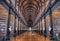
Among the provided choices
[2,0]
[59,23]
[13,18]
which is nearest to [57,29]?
[59,23]

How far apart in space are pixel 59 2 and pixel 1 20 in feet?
24.0

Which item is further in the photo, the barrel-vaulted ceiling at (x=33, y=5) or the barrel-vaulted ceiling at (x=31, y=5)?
the barrel-vaulted ceiling at (x=31, y=5)

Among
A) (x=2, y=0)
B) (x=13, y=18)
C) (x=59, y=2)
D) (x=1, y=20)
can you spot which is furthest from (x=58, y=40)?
(x=13, y=18)

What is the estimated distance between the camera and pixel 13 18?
16.4 m

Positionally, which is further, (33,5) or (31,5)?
(33,5)

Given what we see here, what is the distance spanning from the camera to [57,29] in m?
14.2

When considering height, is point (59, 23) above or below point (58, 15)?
below

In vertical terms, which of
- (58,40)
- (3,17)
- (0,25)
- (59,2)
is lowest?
(58,40)

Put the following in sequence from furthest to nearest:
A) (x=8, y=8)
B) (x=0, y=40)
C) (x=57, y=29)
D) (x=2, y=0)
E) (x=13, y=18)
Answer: (x=13, y=18) < (x=57, y=29) < (x=8, y=8) < (x=2, y=0) < (x=0, y=40)

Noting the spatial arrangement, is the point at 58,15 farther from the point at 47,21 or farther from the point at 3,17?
the point at 3,17

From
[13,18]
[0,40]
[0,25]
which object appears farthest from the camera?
[13,18]

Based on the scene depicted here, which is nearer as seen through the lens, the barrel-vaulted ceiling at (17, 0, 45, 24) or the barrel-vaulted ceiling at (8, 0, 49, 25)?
the barrel-vaulted ceiling at (8, 0, 49, 25)

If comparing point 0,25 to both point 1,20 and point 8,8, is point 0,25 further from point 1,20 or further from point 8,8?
point 8,8

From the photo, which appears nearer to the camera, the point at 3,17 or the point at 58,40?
the point at 58,40
